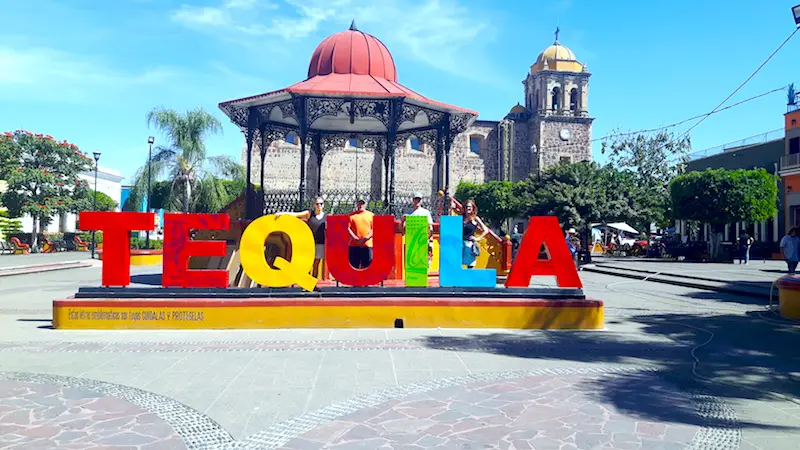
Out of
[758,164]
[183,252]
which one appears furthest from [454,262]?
[758,164]

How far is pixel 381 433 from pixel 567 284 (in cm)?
565

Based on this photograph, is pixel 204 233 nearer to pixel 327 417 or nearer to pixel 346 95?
pixel 346 95

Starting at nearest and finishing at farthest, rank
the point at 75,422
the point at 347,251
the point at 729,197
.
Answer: the point at 75,422
the point at 347,251
the point at 729,197

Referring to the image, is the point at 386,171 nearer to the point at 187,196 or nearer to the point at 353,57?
the point at 353,57

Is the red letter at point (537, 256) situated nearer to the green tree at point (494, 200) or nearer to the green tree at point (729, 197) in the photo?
the green tree at point (729, 197)

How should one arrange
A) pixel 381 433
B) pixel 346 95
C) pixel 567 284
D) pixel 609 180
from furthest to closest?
pixel 609 180 < pixel 346 95 < pixel 567 284 < pixel 381 433

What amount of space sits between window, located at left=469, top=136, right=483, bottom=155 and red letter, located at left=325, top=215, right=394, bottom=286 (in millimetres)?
48086

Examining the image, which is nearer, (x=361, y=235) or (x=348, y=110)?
(x=361, y=235)

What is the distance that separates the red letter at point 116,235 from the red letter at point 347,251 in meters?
2.64

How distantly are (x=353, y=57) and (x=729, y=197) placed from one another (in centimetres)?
2479

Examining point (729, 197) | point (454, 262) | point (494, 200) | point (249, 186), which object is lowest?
point (454, 262)

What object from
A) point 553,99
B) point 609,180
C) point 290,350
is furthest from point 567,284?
point 553,99

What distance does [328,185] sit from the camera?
51.9 m

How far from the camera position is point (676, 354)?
24.5 feet
